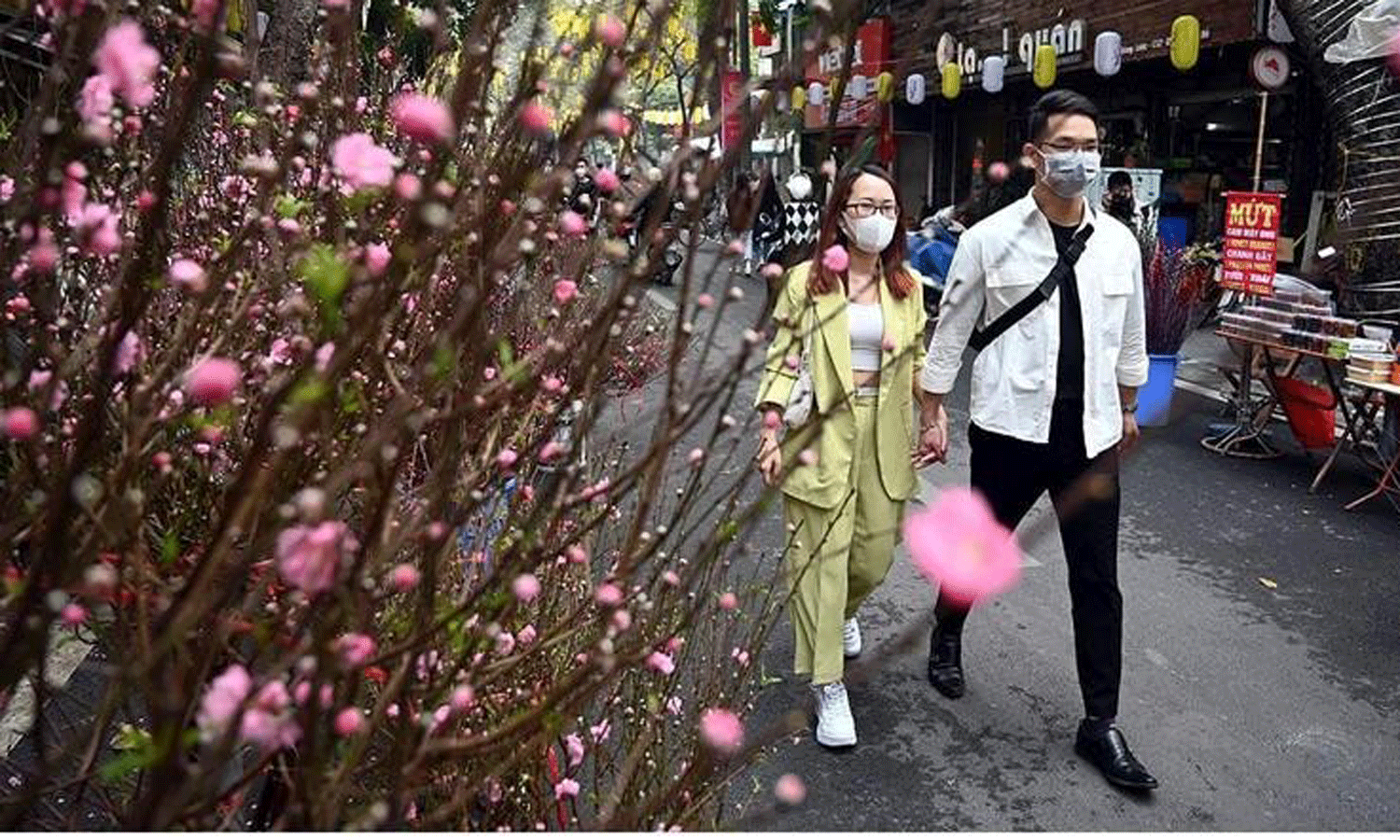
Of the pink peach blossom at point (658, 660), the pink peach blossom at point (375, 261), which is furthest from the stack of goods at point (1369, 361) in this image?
the pink peach blossom at point (375, 261)

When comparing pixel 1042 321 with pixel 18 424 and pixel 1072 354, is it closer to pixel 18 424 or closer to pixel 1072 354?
pixel 1072 354

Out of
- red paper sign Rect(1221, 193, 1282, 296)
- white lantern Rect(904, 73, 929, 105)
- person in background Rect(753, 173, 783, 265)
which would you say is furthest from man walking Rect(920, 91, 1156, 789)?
white lantern Rect(904, 73, 929, 105)

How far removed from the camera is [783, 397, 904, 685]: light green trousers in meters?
3.46

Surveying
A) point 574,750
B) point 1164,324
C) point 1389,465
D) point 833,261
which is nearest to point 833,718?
point 574,750

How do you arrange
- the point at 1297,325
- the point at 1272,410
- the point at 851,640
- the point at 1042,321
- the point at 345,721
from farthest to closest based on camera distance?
1. the point at 1272,410
2. the point at 1297,325
3. the point at 851,640
4. the point at 1042,321
5. the point at 345,721

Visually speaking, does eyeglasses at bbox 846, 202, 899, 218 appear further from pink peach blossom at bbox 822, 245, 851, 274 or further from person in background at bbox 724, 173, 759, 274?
person in background at bbox 724, 173, 759, 274

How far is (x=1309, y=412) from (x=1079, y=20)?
10.0 m

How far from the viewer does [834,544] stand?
3.47 meters

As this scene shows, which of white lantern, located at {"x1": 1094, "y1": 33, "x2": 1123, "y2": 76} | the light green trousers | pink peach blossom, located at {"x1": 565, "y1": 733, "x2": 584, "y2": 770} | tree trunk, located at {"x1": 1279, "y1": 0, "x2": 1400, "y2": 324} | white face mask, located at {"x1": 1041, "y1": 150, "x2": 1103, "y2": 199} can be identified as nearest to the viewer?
pink peach blossom, located at {"x1": 565, "y1": 733, "x2": 584, "y2": 770}

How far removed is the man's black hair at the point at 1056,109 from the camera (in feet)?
10.9

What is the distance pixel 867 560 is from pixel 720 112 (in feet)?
8.48

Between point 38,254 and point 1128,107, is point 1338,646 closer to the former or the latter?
point 38,254

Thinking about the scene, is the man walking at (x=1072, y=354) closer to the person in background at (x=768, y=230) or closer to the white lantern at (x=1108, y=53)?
the white lantern at (x=1108, y=53)

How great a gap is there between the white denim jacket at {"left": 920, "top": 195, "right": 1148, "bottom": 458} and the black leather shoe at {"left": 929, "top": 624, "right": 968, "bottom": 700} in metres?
0.90
